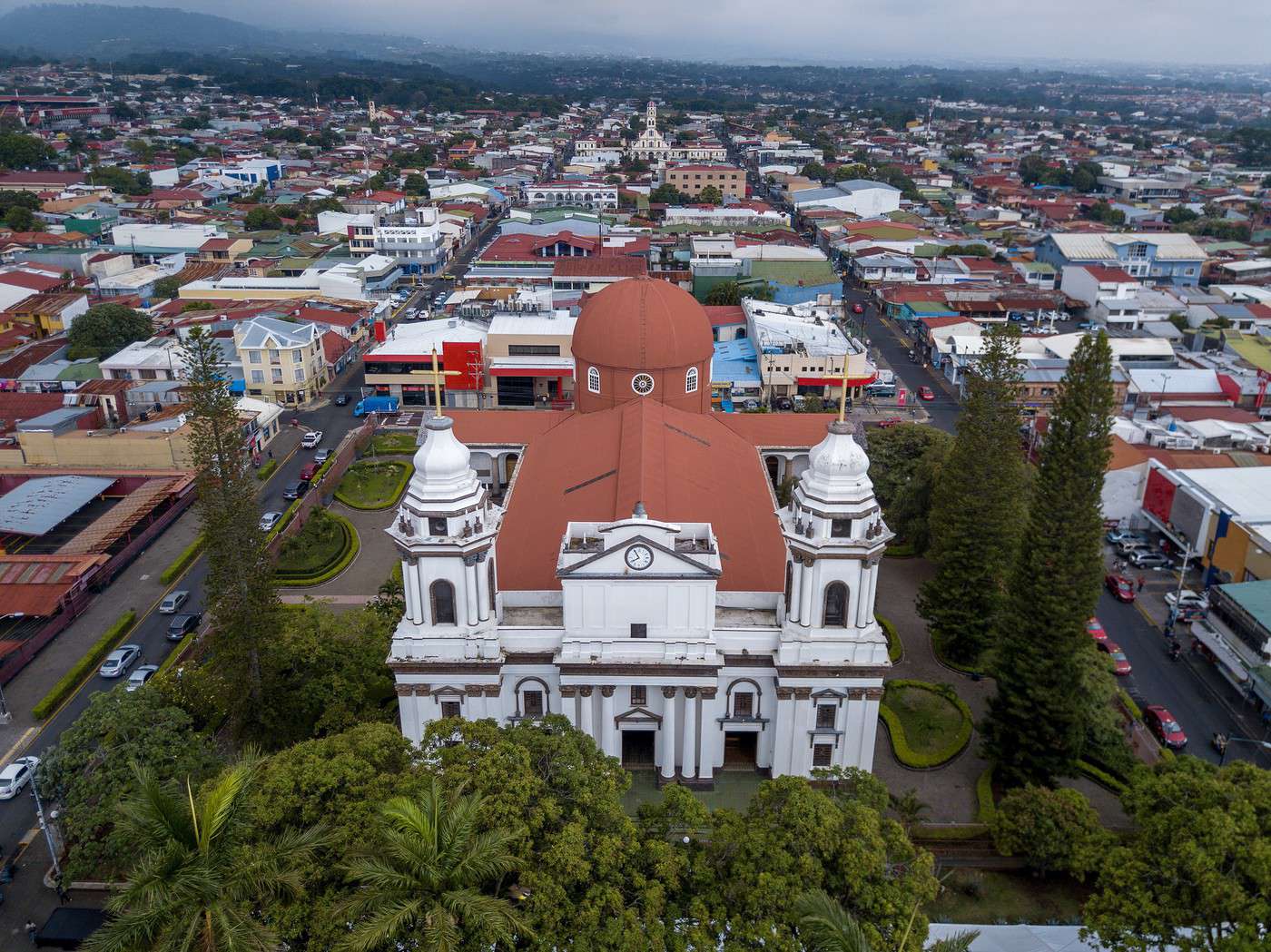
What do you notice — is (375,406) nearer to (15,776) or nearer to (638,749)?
(15,776)

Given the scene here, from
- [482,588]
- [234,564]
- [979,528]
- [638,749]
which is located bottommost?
[638,749]

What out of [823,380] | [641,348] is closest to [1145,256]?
[823,380]

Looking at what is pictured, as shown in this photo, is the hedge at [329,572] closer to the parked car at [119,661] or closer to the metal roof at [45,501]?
the parked car at [119,661]

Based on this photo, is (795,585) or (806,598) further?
(795,585)

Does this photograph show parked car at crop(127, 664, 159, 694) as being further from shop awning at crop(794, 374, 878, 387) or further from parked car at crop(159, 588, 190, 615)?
shop awning at crop(794, 374, 878, 387)

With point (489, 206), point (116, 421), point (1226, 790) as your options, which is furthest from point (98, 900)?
point (489, 206)

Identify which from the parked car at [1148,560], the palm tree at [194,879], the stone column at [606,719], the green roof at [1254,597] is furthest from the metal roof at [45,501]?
the green roof at [1254,597]
